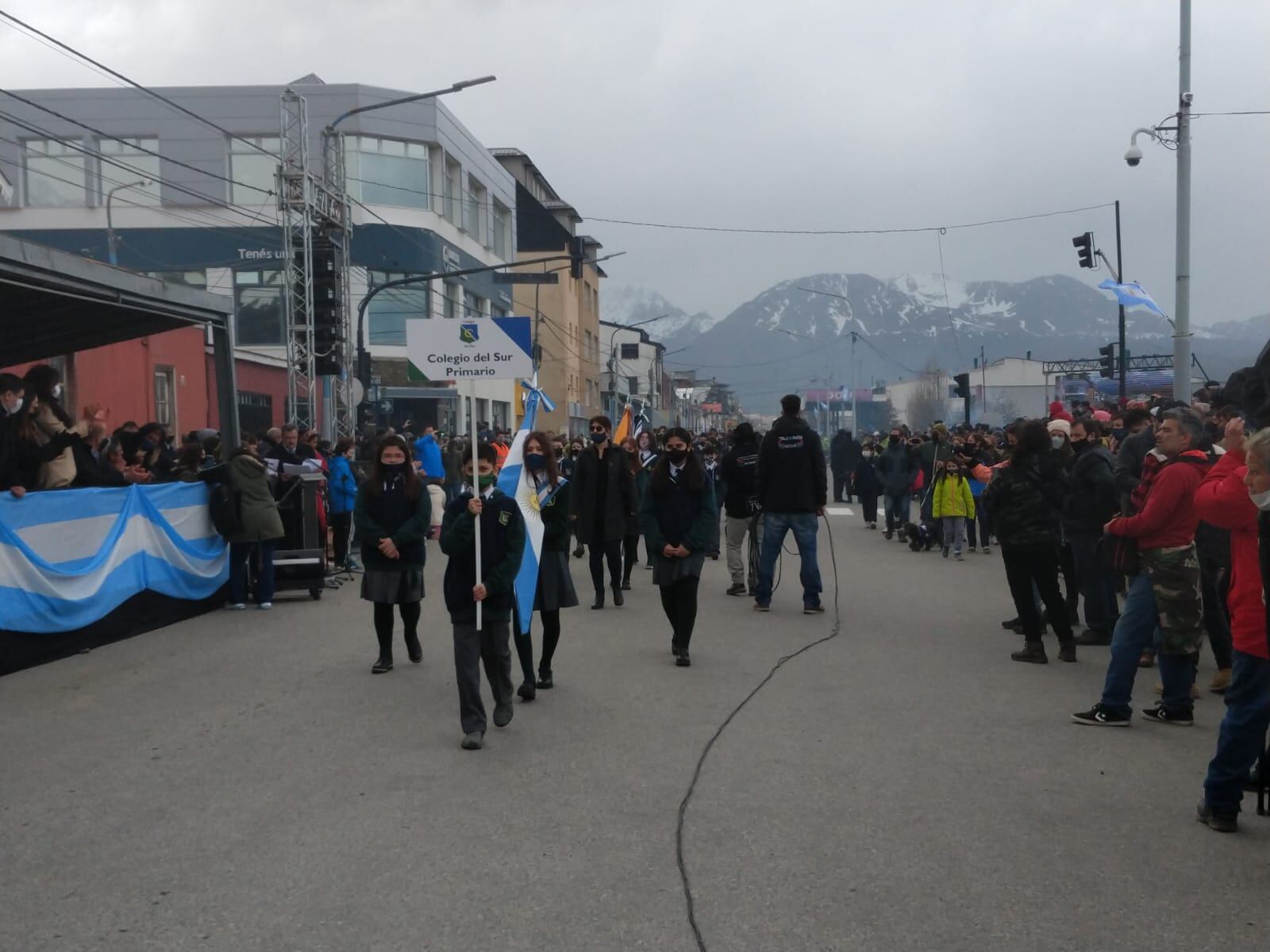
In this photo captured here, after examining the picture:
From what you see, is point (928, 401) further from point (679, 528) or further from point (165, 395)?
point (679, 528)

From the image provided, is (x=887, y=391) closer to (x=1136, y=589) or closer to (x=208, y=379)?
(x=208, y=379)

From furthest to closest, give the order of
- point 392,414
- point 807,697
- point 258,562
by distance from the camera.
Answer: point 392,414 < point 258,562 < point 807,697

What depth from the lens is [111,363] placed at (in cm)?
2361

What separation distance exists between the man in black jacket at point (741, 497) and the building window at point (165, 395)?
15.9 m

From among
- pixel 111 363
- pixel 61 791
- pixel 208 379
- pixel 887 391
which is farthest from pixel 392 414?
pixel 887 391

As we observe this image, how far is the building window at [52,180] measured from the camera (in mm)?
48406

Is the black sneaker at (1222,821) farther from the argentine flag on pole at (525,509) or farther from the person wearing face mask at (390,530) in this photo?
the person wearing face mask at (390,530)

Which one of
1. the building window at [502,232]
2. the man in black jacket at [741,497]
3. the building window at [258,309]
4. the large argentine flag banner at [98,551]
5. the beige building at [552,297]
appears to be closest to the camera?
the large argentine flag banner at [98,551]

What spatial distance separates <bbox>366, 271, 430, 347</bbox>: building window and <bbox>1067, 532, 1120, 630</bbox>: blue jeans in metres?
40.1

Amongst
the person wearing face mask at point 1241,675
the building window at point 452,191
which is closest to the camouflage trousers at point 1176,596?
the person wearing face mask at point 1241,675

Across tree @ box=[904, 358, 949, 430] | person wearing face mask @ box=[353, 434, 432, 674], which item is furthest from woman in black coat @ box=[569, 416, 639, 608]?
tree @ box=[904, 358, 949, 430]

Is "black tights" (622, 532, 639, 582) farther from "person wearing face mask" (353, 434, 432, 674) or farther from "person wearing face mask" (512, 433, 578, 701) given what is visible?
"person wearing face mask" (512, 433, 578, 701)

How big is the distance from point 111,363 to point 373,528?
16.8 metres

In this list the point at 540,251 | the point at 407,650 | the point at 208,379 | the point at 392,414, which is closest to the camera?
the point at 407,650
